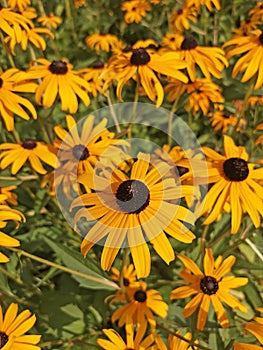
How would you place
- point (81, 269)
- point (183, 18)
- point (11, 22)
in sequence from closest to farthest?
1. point (81, 269)
2. point (11, 22)
3. point (183, 18)

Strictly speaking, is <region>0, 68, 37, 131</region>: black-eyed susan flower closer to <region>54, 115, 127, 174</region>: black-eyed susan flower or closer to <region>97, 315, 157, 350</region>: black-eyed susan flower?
<region>54, 115, 127, 174</region>: black-eyed susan flower

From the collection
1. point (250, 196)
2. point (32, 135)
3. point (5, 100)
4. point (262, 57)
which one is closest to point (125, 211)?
point (250, 196)

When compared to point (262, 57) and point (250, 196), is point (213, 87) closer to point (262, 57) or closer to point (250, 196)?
point (262, 57)

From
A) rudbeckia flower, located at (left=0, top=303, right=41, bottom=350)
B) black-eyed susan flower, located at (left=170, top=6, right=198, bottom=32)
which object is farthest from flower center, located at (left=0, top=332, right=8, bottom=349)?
black-eyed susan flower, located at (left=170, top=6, right=198, bottom=32)

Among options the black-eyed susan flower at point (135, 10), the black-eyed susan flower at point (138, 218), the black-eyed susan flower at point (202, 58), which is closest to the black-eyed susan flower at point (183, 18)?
the black-eyed susan flower at point (135, 10)

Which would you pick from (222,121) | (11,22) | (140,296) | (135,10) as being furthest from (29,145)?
(135,10)

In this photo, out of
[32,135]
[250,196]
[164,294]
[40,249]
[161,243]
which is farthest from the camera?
[32,135]

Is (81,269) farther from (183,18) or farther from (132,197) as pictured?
(183,18)
